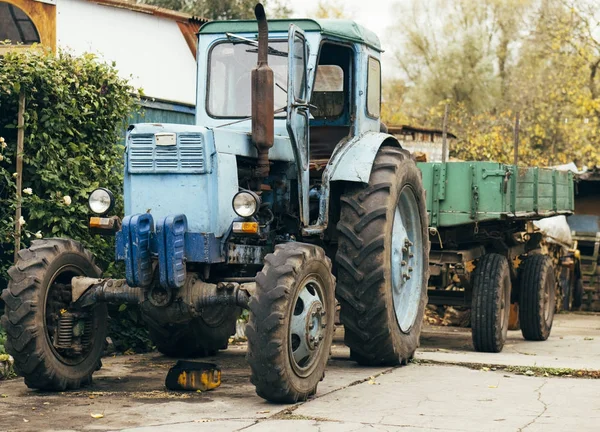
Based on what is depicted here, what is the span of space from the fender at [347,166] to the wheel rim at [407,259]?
29.0 inches

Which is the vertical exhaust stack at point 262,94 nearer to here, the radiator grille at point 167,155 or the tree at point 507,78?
the radiator grille at point 167,155

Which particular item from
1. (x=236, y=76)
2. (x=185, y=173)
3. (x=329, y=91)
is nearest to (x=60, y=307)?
(x=185, y=173)

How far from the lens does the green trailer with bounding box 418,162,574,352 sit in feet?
40.3

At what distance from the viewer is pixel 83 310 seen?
888 cm

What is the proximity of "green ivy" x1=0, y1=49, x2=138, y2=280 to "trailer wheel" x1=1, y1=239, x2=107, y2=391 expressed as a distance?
1470 millimetres

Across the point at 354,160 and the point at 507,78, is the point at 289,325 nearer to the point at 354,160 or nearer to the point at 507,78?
the point at 354,160

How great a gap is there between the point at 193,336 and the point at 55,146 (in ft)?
7.34

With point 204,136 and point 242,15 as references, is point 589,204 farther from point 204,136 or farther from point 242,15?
point 204,136

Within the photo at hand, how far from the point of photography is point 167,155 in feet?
28.3

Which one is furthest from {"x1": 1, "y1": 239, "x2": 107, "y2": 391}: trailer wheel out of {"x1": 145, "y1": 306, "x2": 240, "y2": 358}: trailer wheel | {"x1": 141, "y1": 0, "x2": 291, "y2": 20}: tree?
{"x1": 141, "y1": 0, "x2": 291, "y2": 20}: tree

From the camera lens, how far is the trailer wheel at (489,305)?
478 inches

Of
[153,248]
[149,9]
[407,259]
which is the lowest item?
[407,259]

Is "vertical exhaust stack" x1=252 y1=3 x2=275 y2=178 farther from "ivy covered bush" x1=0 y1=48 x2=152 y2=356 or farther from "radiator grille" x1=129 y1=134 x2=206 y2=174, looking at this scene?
"ivy covered bush" x1=0 y1=48 x2=152 y2=356

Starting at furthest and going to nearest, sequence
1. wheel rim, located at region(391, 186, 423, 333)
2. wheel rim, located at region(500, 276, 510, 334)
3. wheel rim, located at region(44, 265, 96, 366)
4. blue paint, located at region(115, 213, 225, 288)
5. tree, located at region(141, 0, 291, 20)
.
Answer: tree, located at region(141, 0, 291, 20)
wheel rim, located at region(500, 276, 510, 334)
wheel rim, located at region(391, 186, 423, 333)
wheel rim, located at region(44, 265, 96, 366)
blue paint, located at region(115, 213, 225, 288)
